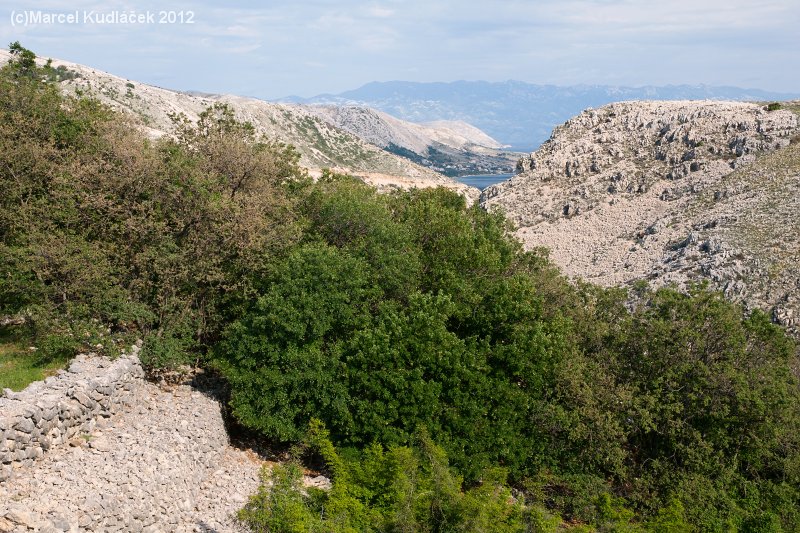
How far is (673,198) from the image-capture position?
65062mm

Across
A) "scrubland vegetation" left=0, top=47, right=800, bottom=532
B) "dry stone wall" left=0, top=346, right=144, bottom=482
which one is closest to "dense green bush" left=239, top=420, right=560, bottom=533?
"scrubland vegetation" left=0, top=47, right=800, bottom=532

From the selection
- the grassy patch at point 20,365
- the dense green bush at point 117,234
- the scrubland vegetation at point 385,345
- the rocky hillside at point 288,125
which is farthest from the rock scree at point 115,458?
the rocky hillside at point 288,125

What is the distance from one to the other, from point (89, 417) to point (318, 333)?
295 inches

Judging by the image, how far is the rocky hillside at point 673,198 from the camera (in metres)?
45.9

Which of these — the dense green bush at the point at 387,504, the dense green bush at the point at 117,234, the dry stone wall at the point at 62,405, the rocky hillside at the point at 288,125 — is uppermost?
the rocky hillside at the point at 288,125

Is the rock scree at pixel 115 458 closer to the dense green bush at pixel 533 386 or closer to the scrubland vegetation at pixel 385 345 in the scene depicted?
the scrubland vegetation at pixel 385 345

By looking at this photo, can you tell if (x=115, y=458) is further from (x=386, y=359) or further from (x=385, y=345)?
(x=385, y=345)

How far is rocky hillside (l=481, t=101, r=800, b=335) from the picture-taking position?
1807 inches

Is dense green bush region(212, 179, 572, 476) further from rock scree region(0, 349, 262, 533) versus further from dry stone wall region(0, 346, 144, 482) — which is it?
dry stone wall region(0, 346, 144, 482)

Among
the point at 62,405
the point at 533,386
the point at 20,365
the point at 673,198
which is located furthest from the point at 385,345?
the point at 673,198

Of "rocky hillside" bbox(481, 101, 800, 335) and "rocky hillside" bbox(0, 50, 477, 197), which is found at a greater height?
"rocky hillside" bbox(0, 50, 477, 197)

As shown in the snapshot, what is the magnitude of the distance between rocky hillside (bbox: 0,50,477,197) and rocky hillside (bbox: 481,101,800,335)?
29.1 meters

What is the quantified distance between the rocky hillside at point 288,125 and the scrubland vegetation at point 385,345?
8001cm

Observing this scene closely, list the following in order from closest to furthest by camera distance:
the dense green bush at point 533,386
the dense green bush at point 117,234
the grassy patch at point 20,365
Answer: the grassy patch at point 20,365 < the dense green bush at point 533,386 < the dense green bush at point 117,234
